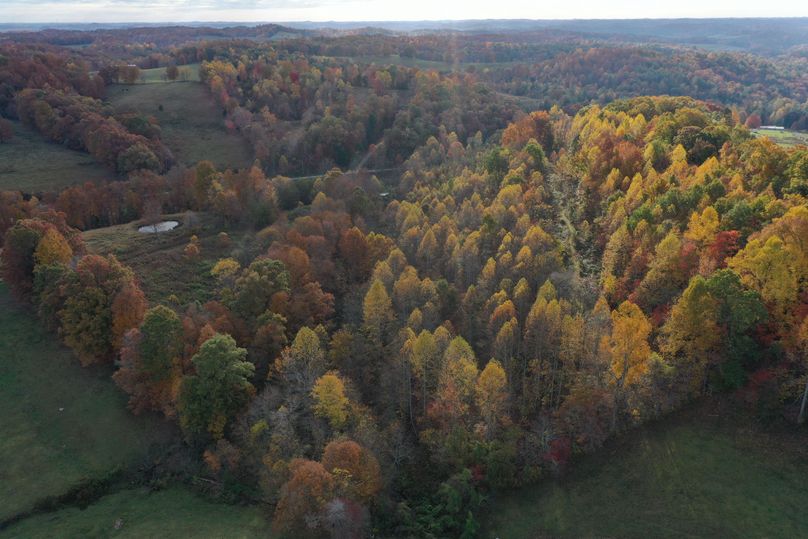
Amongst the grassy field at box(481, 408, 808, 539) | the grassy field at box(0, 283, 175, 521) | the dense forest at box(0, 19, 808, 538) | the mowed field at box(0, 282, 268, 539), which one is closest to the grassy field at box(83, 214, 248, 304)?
the dense forest at box(0, 19, 808, 538)

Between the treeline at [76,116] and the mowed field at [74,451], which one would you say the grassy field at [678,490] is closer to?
the mowed field at [74,451]

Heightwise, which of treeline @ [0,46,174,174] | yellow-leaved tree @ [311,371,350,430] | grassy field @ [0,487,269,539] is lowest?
grassy field @ [0,487,269,539]

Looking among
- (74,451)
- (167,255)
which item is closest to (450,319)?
(74,451)

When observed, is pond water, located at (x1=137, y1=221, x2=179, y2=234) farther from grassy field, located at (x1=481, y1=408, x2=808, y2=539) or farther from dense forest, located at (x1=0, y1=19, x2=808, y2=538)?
grassy field, located at (x1=481, y1=408, x2=808, y2=539)

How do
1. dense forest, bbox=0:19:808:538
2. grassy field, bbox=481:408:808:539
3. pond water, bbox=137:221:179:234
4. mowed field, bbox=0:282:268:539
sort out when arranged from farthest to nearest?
pond water, bbox=137:221:179:234
dense forest, bbox=0:19:808:538
mowed field, bbox=0:282:268:539
grassy field, bbox=481:408:808:539

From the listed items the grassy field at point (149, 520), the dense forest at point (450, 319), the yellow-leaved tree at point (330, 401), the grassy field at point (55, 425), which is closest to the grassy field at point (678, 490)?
the dense forest at point (450, 319)

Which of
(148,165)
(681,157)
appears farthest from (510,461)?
(148,165)

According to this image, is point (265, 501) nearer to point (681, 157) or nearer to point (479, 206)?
point (479, 206)
